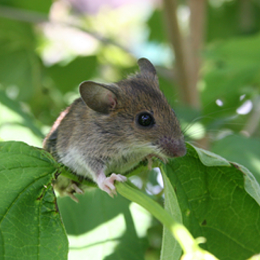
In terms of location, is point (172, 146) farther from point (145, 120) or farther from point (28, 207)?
point (28, 207)

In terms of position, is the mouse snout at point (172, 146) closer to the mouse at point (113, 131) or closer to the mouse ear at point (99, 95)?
the mouse at point (113, 131)

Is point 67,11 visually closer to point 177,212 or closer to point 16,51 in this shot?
point 16,51

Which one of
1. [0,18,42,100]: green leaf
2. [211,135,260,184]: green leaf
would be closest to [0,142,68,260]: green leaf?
[211,135,260,184]: green leaf

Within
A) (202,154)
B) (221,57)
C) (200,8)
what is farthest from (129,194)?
(200,8)

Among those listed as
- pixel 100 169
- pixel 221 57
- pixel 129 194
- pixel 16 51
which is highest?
pixel 16 51

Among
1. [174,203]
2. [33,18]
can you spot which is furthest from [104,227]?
[33,18]

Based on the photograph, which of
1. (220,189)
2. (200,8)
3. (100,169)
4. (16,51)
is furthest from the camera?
(16,51)

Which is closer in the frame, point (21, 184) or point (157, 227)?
point (21, 184)
